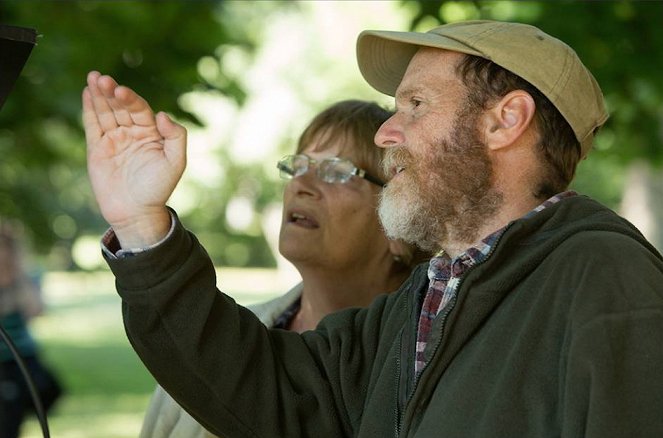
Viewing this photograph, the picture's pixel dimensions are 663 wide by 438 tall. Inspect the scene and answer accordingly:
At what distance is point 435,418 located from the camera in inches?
77.0

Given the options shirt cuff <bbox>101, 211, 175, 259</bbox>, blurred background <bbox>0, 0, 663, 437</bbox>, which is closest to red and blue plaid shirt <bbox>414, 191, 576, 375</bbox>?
shirt cuff <bbox>101, 211, 175, 259</bbox>

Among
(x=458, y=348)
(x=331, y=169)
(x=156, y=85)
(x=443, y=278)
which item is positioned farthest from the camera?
(x=156, y=85)

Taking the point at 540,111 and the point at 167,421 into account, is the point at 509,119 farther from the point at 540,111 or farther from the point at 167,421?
the point at 167,421

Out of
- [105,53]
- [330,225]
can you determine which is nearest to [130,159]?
[330,225]

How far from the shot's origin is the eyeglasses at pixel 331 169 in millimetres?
3045

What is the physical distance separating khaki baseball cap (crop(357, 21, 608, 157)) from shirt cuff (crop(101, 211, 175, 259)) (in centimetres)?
56

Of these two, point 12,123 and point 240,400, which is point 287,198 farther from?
point 12,123

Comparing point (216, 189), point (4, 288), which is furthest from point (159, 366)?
point (216, 189)

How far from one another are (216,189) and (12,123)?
2208 centimetres

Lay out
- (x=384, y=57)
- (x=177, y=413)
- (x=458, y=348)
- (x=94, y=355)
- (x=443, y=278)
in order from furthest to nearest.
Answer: (x=94, y=355) → (x=177, y=413) → (x=384, y=57) → (x=443, y=278) → (x=458, y=348)

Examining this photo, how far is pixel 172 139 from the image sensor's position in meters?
2.19

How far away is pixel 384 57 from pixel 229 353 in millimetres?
687

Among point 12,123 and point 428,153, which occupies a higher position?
point 428,153

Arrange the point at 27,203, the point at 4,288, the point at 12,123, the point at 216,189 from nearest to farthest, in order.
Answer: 1. the point at 12,123
2. the point at 4,288
3. the point at 27,203
4. the point at 216,189
